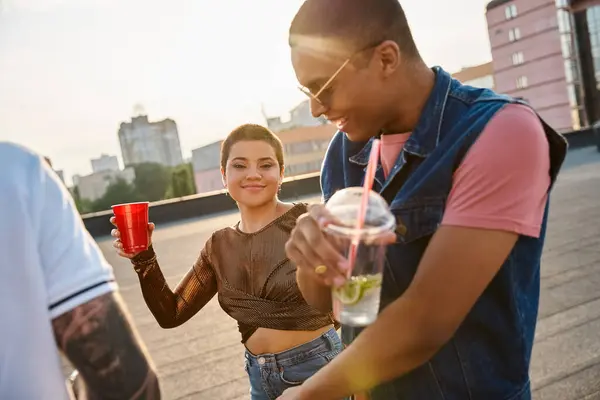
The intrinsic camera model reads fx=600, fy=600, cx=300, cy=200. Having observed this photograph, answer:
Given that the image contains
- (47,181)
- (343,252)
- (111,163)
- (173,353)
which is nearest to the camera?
(47,181)

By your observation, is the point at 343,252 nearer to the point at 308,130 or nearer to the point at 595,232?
the point at 595,232

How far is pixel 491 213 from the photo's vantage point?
1243mm

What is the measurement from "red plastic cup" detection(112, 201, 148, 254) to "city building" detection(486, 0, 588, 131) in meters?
62.2

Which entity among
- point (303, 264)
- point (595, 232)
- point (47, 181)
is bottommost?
point (595, 232)

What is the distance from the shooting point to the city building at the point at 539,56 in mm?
62188

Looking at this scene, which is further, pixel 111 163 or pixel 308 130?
pixel 111 163

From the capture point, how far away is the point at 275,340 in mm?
2557

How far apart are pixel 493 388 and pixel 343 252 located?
0.55m

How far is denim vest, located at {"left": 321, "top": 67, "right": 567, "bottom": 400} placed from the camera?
1381 millimetres

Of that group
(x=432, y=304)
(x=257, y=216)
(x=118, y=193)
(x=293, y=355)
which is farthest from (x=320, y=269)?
(x=118, y=193)

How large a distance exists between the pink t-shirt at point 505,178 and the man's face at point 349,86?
1.03 ft

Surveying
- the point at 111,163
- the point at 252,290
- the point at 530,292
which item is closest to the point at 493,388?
the point at 530,292

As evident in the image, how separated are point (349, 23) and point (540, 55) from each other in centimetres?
7446

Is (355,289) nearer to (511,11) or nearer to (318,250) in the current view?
(318,250)
